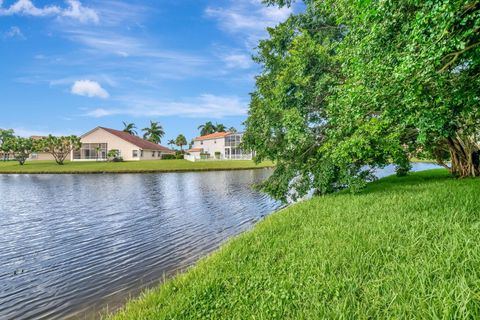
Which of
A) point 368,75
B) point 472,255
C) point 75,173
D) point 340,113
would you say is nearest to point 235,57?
point 340,113

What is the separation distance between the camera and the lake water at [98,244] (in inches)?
233

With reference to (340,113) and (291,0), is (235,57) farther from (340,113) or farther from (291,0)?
(340,113)

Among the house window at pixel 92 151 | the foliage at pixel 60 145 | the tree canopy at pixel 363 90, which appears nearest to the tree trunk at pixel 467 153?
the tree canopy at pixel 363 90

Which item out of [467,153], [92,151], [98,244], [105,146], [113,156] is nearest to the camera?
[98,244]

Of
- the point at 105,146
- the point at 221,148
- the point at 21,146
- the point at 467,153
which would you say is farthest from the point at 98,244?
the point at 21,146

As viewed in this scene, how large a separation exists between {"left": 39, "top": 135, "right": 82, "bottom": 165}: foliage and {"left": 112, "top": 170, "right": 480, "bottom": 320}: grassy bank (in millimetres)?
58669

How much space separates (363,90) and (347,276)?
4.59 meters

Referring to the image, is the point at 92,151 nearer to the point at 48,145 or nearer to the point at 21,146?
the point at 48,145

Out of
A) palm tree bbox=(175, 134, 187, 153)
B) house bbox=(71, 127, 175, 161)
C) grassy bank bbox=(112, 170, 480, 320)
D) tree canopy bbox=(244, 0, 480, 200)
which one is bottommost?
grassy bank bbox=(112, 170, 480, 320)

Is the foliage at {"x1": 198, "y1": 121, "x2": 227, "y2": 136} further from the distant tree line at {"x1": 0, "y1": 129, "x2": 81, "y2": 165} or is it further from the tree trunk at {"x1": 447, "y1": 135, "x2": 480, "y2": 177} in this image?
the tree trunk at {"x1": 447, "y1": 135, "x2": 480, "y2": 177}

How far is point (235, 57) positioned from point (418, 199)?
19.3 m

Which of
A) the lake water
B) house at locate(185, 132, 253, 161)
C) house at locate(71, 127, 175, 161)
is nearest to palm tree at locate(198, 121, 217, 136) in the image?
house at locate(185, 132, 253, 161)

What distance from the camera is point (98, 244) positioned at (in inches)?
371

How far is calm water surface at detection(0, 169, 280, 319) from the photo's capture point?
5922 mm
